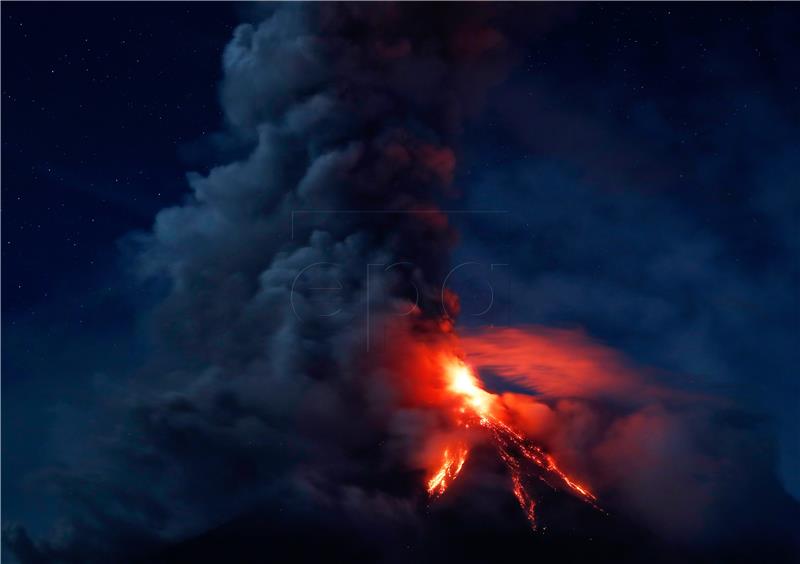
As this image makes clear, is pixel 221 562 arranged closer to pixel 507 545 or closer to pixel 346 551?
pixel 346 551

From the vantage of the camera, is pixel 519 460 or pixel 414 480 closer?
pixel 414 480

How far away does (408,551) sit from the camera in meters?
60.0

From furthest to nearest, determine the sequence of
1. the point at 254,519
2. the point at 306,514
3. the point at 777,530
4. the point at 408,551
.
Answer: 1. the point at 777,530
2. the point at 254,519
3. the point at 306,514
4. the point at 408,551

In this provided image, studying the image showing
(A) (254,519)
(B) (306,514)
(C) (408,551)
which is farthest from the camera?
(A) (254,519)

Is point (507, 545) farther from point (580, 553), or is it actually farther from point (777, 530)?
point (777, 530)

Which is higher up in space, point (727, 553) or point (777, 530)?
point (777, 530)

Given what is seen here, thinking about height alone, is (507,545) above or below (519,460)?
below

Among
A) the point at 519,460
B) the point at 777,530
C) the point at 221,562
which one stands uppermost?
the point at 777,530

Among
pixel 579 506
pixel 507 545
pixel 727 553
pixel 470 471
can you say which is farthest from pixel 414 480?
pixel 727 553

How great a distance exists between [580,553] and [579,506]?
15.8 ft

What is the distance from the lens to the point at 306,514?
2581 inches

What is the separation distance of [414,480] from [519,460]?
1200 cm

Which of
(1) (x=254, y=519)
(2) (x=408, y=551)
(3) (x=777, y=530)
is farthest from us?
(3) (x=777, y=530)

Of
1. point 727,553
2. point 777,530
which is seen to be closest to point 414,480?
point 727,553
